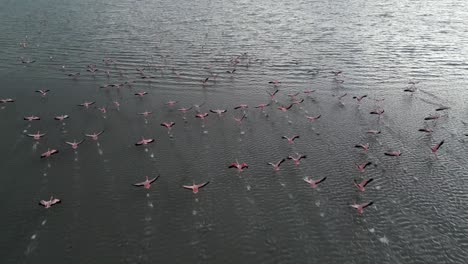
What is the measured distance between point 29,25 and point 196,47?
32587 millimetres

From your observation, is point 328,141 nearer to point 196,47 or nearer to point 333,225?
point 333,225

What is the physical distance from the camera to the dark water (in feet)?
71.9

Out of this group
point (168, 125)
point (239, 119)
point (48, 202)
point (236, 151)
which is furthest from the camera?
point (239, 119)

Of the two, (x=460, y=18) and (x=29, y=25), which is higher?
(x=29, y=25)

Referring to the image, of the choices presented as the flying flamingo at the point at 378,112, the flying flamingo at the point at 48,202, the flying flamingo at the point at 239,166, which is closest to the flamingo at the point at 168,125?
the flying flamingo at the point at 239,166

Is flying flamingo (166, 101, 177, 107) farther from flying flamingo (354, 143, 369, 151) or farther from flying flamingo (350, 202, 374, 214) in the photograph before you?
flying flamingo (350, 202, 374, 214)

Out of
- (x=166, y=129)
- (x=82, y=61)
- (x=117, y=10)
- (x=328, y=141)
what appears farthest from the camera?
(x=117, y=10)

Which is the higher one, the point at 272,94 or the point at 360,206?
the point at 360,206

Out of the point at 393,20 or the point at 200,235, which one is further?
the point at 393,20

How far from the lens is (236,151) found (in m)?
30.4

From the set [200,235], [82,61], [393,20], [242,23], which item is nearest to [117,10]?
[242,23]

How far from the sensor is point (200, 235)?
22359 mm

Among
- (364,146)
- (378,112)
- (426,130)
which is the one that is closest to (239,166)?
(364,146)

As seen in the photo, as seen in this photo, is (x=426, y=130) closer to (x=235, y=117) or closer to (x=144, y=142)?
(x=235, y=117)
